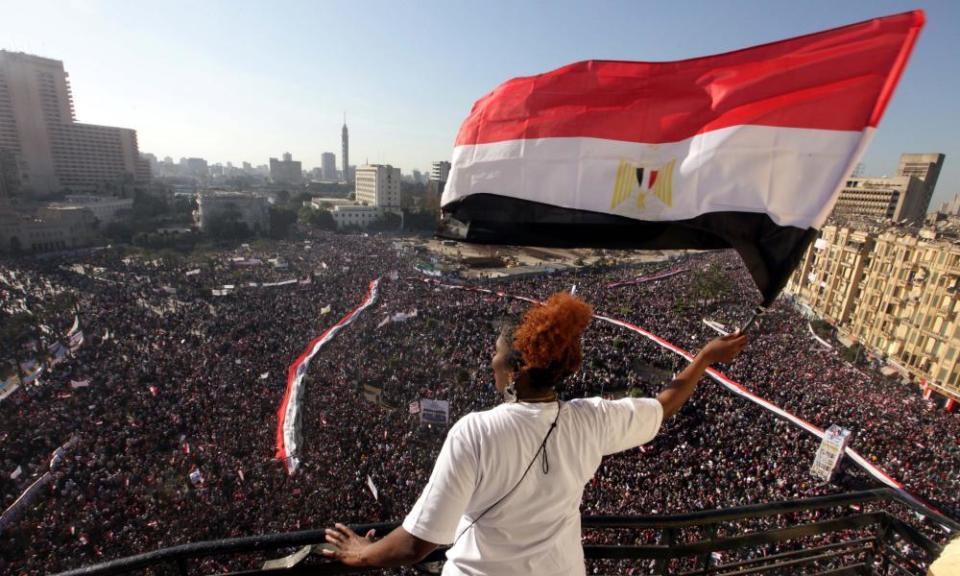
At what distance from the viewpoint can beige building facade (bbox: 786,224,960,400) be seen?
18.3 meters

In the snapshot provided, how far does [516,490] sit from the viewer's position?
4.16 feet

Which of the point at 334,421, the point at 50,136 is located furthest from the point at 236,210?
the point at 334,421

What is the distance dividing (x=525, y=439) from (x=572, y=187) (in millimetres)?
1678

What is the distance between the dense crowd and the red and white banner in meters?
0.24

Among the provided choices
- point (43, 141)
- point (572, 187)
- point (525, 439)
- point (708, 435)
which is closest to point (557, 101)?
point (572, 187)

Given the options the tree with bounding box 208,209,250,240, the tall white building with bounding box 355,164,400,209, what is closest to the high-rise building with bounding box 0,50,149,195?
the tree with bounding box 208,209,250,240

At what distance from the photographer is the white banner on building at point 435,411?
10.5 metres

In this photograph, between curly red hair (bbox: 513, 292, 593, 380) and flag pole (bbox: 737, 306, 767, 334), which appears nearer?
curly red hair (bbox: 513, 292, 593, 380)

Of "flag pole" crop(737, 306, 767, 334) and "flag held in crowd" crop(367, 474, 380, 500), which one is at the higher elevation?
"flag pole" crop(737, 306, 767, 334)

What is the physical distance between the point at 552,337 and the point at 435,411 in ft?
31.6

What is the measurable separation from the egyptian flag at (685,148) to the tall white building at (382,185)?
68.0m

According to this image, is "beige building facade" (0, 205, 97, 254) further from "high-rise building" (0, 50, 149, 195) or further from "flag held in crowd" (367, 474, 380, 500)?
"flag held in crowd" (367, 474, 380, 500)

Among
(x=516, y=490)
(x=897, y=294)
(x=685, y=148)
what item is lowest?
(x=897, y=294)

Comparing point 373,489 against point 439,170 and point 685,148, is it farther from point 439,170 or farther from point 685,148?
point 439,170
